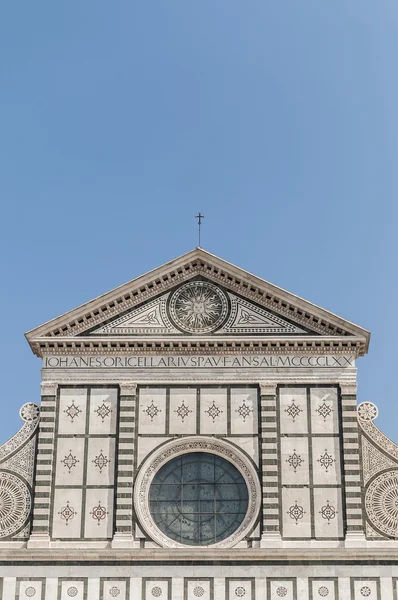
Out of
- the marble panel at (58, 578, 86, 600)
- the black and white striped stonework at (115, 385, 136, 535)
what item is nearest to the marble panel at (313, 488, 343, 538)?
the black and white striped stonework at (115, 385, 136, 535)

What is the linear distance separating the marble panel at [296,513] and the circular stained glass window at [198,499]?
3.07ft

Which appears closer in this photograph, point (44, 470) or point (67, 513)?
point (67, 513)

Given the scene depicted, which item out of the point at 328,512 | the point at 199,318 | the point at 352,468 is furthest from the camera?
the point at 199,318

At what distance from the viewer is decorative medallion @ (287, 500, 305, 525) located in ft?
95.5

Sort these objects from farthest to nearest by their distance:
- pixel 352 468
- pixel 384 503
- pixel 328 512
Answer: pixel 352 468 → pixel 384 503 → pixel 328 512

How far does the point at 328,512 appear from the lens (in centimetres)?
2914

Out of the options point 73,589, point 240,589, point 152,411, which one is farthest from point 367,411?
point 73,589

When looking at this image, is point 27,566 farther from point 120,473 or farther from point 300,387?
point 300,387

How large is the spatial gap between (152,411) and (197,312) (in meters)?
2.71

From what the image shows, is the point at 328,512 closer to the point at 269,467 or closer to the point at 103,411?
the point at 269,467

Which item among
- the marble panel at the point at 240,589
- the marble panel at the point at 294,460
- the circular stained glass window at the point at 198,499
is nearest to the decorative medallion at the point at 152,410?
the circular stained glass window at the point at 198,499

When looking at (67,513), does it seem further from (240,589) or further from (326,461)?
(326,461)

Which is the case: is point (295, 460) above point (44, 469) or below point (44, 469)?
above

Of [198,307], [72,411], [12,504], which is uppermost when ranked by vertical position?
[198,307]
